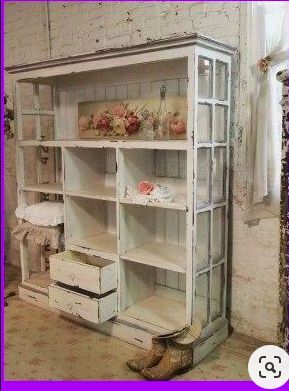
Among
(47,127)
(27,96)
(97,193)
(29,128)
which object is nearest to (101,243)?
(97,193)

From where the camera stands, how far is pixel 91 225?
3248mm

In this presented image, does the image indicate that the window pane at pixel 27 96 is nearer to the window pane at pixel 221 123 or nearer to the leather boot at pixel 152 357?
the window pane at pixel 221 123

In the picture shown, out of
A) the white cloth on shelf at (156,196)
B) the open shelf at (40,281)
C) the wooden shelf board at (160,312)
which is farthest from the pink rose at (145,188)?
the open shelf at (40,281)

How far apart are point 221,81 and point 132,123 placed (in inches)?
27.2

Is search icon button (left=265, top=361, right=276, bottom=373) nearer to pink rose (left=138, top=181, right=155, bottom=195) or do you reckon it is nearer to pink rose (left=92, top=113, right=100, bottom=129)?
pink rose (left=138, top=181, right=155, bottom=195)

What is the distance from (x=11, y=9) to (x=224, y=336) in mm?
3427

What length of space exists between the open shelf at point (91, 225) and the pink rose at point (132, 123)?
0.62 meters

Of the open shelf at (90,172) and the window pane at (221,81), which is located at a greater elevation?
the window pane at (221,81)

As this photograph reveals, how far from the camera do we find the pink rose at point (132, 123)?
2.96 metres

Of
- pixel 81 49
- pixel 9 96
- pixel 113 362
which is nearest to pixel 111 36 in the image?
pixel 81 49

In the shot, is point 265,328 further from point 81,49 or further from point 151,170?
point 81,49

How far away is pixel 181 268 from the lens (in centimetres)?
246

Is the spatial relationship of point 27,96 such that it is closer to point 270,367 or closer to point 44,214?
point 44,214

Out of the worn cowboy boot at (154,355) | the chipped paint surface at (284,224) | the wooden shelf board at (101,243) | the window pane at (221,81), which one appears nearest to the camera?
the chipped paint surface at (284,224)
